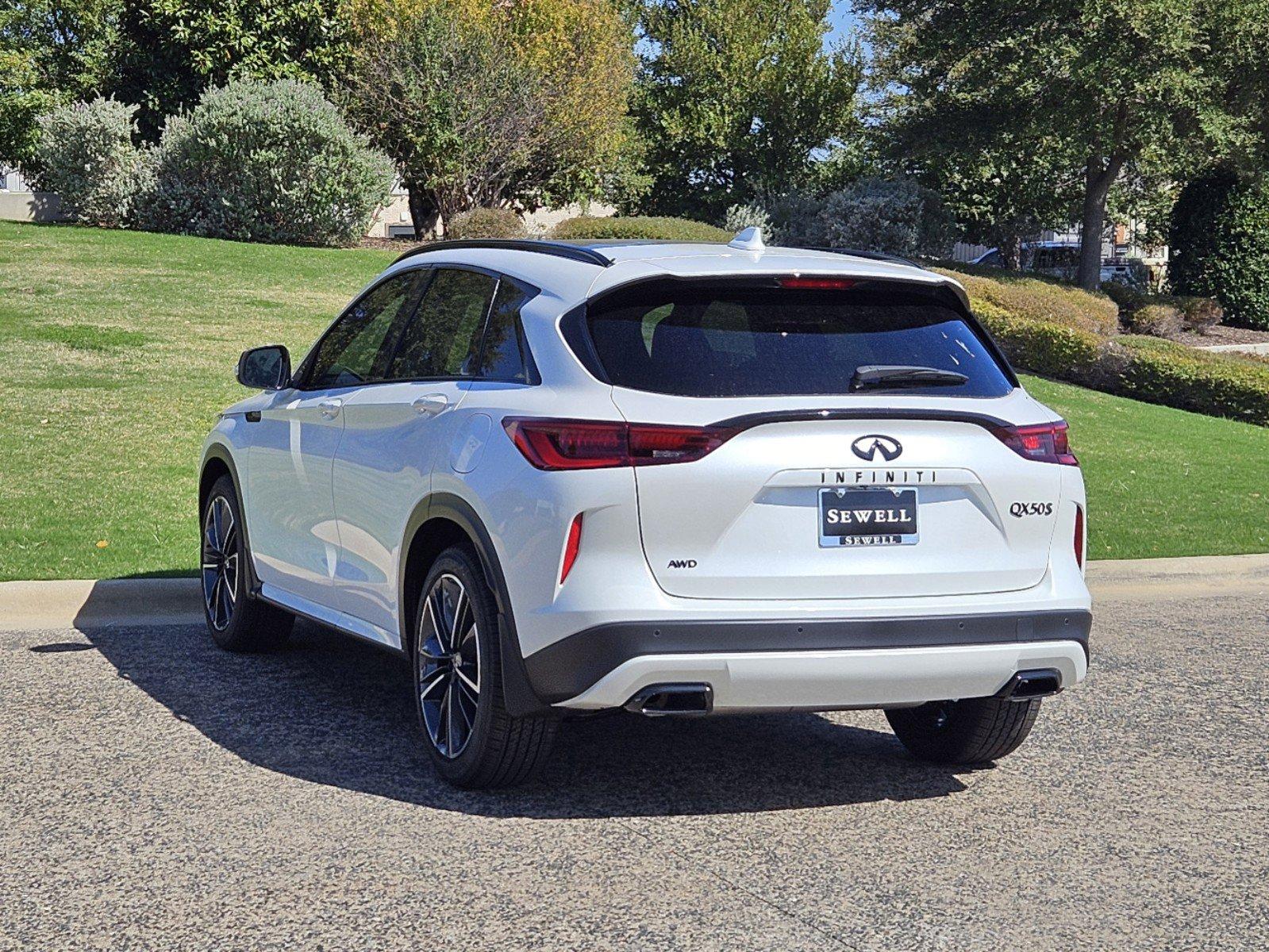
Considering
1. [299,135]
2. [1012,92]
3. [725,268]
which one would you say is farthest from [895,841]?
[1012,92]

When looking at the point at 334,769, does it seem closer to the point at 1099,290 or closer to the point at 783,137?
the point at 1099,290

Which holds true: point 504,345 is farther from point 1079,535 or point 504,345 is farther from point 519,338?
point 1079,535

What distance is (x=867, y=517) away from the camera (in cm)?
504

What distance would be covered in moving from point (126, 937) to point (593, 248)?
9.00ft

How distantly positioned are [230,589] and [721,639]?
365cm

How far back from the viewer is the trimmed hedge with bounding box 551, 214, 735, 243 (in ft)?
95.6

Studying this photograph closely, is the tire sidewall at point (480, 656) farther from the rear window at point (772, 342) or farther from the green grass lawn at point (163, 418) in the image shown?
the green grass lawn at point (163, 418)

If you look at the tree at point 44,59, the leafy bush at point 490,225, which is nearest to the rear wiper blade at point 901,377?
the leafy bush at point 490,225

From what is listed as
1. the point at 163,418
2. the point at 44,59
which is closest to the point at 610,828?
the point at 163,418

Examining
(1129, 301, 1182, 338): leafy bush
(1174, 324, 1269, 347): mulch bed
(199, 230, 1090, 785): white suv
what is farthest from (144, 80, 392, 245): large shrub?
(199, 230, 1090, 785): white suv

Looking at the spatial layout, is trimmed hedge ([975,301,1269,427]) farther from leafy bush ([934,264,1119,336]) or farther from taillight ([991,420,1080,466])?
taillight ([991,420,1080,466])

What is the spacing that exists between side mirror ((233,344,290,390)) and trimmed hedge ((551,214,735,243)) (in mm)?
21220

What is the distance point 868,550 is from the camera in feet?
16.6

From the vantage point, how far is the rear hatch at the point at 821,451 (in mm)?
4918
